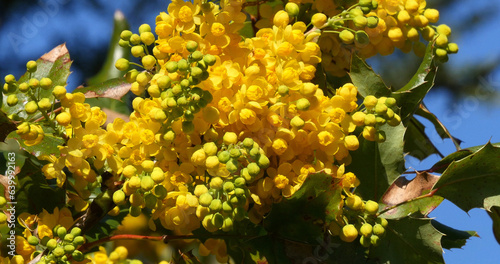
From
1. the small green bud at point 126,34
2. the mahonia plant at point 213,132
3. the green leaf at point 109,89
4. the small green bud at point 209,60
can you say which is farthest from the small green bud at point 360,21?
the green leaf at point 109,89

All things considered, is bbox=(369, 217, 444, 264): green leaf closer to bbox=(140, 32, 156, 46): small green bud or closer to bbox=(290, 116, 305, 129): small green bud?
bbox=(290, 116, 305, 129): small green bud

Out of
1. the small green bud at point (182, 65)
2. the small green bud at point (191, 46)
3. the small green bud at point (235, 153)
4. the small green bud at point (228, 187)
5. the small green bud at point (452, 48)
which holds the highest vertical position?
the small green bud at point (191, 46)

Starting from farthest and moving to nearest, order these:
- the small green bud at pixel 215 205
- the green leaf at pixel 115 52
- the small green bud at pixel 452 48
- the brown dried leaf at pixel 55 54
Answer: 1. the green leaf at pixel 115 52
2. the brown dried leaf at pixel 55 54
3. the small green bud at pixel 452 48
4. the small green bud at pixel 215 205

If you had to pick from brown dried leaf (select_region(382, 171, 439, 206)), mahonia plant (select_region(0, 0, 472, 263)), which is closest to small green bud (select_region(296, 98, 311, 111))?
mahonia plant (select_region(0, 0, 472, 263))

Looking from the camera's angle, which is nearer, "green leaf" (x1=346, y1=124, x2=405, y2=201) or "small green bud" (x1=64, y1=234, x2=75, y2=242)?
"small green bud" (x1=64, y1=234, x2=75, y2=242)

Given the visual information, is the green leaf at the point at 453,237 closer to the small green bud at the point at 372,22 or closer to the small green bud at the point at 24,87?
the small green bud at the point at 372,22

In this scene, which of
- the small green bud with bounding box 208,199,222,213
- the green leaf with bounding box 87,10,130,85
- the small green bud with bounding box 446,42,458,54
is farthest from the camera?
the green leaf with bounding box 87,10,130,85
